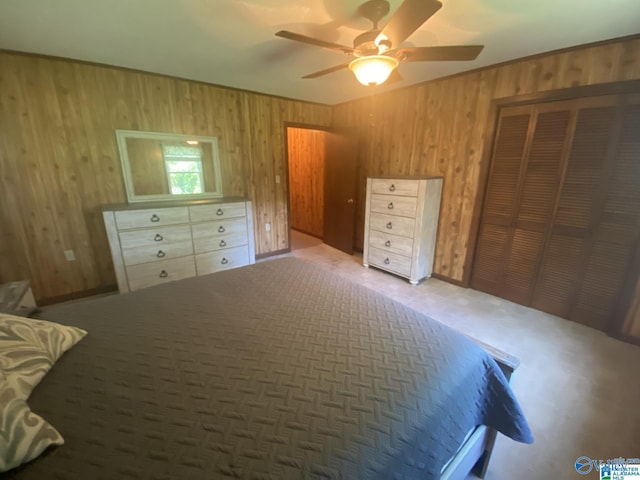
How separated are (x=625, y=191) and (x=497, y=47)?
5.05ft

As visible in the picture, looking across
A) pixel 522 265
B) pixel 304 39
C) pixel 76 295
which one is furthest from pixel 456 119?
pixel 76 295

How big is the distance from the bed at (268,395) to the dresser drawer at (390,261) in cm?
188

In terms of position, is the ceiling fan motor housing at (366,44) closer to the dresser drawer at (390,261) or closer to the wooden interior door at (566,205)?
the wooden interior door at (566,205)

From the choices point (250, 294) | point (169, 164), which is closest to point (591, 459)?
point (250, 294)

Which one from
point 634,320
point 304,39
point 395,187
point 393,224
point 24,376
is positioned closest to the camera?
point 24,376

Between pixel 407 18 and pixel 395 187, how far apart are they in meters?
1.93

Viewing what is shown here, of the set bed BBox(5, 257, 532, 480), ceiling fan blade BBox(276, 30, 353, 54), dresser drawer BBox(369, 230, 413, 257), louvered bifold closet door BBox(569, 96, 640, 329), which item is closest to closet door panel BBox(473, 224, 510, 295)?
louvered bifold closet door BBox(569, 96, 640, 329)

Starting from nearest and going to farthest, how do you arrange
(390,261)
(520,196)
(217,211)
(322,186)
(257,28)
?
(257,28) < (520,196) < (217,211) < (390,261) < (322,186)

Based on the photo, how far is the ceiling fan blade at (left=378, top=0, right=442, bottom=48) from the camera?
117 cm

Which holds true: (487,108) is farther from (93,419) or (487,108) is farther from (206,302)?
(93,419)

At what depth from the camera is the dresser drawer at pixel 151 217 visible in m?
2.44

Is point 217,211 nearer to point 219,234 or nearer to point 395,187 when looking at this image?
point 219,234

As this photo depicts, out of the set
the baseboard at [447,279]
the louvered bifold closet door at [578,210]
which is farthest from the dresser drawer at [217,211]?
the louvered bifold closet door at [578,210]

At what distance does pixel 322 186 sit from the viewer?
4922 mm
